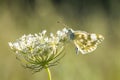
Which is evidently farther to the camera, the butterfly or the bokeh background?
the bokeh background

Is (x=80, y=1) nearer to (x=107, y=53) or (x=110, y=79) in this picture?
(x=107, y=53)

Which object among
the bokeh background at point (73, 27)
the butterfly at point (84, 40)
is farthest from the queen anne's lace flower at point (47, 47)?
the bokeh background at point (73, 27)

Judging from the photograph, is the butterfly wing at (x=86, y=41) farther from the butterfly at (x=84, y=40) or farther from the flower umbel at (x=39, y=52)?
the flower umbel at (x=39, y=52)

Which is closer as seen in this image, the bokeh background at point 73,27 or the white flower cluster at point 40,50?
the white flower cluster at point 40,50

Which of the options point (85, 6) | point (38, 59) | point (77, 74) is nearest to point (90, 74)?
point (77, 74)

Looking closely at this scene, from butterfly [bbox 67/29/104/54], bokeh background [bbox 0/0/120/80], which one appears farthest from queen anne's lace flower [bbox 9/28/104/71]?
bokeh background [bbox 0/0/120/80]

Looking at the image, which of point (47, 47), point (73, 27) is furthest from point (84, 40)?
point (73, 27)

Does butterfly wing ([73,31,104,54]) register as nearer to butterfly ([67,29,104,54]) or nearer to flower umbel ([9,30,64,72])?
butterfly ([67,29,104,54])

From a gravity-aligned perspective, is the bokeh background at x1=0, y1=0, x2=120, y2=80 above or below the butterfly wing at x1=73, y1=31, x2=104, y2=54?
above
